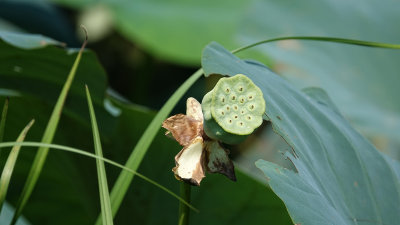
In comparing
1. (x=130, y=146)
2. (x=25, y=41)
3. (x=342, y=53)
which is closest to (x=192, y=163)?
(x=25, y=41)

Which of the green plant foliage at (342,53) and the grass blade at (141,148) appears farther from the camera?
the green plant foliage at (342,53)

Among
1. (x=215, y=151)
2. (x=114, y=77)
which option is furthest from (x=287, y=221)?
(x=114, y=77)

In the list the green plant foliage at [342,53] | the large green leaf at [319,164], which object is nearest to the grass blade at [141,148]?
the large green leaf at [319,164]

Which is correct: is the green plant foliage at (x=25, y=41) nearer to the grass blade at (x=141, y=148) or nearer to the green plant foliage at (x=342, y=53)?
the grass blade at (x=141, y=148)

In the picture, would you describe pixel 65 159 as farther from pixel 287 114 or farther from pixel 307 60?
pixel 307 60

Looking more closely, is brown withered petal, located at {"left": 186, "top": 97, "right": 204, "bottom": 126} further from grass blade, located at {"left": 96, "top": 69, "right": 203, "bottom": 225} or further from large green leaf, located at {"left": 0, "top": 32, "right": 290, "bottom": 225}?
large green leaf, located at {"left": 0, "top": 32, "right": 290, "bottom": 225}

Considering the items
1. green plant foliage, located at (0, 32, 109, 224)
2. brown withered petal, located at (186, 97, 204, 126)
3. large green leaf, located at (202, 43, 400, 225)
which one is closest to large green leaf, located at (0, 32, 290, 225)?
green plant foliage, located at (0, 32, 109, 224)

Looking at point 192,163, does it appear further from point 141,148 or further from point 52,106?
point 52,106
